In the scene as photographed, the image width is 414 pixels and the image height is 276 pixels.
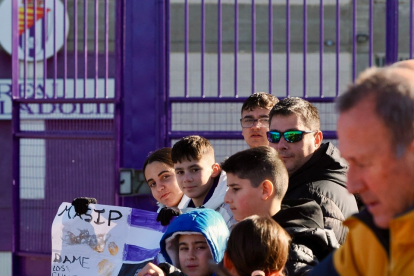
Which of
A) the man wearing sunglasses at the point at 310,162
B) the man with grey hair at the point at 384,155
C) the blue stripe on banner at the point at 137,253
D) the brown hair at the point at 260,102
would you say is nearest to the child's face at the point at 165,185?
the blue stripe on banner at the point at 137,253

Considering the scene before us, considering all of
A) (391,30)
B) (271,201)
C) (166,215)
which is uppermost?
(391,30)

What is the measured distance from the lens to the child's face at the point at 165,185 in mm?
3537

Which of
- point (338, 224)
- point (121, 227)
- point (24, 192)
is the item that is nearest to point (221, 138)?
point (121, 227)

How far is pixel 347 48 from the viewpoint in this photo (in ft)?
33.6

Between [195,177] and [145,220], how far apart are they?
34 cm

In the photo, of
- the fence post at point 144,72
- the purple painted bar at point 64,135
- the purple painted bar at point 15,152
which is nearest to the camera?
the fence post at point 144,72

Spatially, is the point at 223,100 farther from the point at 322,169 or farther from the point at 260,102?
the point at 322,169

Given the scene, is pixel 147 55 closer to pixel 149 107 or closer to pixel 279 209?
pixel 149 107

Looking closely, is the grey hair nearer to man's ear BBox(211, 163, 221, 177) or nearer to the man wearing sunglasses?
the man wearing sunglasses

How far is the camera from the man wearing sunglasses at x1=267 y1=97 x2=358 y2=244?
103 inches

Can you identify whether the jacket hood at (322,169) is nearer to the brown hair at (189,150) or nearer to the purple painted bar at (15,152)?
the brown hair at (189,150)

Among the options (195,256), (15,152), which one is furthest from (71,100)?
(195,256)

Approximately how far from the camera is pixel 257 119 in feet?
11.9

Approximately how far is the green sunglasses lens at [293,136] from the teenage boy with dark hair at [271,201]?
1.40 feet
